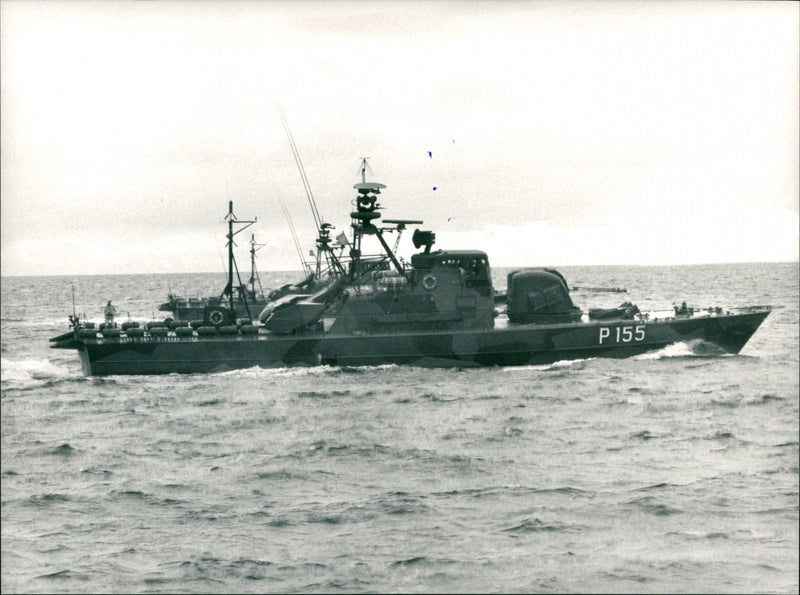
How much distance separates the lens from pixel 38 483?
14.7 metres

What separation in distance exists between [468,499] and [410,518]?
146 cm

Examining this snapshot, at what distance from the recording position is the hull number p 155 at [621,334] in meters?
30.9

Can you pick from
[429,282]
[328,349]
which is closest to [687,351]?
[429,282]

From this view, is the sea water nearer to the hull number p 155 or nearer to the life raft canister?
the hull number p 155

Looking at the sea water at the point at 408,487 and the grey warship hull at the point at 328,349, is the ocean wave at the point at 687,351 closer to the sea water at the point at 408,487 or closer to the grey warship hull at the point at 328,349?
the grey warship hull at the point at 328,349

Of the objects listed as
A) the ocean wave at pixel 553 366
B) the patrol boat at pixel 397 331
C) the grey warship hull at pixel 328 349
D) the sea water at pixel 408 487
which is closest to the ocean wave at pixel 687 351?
the patrol boat at pixel 397 331

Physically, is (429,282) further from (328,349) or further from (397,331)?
(328,349)

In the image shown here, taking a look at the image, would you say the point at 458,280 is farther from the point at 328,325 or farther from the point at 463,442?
the point at 463,442

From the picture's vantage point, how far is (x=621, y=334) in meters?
31.2

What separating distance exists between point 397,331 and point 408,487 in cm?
1643

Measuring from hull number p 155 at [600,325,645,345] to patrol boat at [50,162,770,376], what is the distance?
0.04 meters

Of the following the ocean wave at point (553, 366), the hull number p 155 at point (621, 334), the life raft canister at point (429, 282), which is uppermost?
the life raft canister at point (429, 282)

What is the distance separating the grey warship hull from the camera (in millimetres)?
29969

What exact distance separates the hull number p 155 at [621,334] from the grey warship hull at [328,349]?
1.60 ft
